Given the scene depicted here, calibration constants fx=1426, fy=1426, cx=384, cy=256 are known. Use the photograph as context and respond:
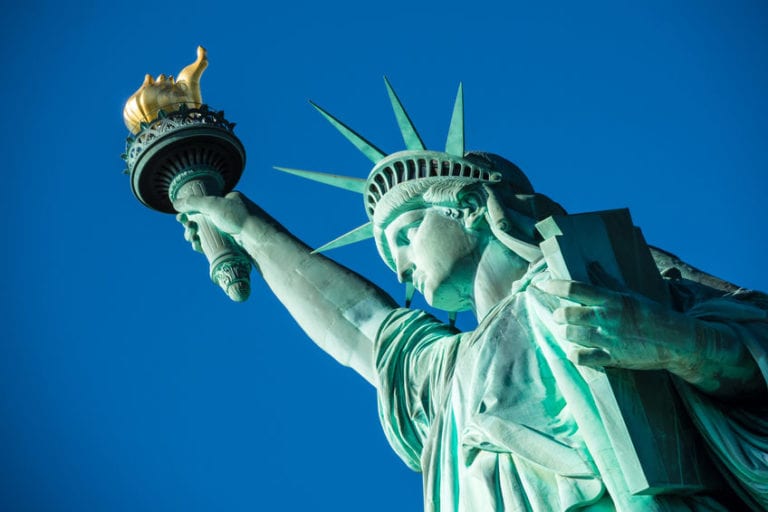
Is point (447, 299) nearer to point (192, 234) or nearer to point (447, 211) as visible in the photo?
point (447, 211)

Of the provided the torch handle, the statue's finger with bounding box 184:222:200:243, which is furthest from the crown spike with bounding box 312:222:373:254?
the statue's finger with bounding box 184:222:200:243

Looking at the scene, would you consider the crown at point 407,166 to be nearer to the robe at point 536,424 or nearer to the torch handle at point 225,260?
the robe at point 536,424

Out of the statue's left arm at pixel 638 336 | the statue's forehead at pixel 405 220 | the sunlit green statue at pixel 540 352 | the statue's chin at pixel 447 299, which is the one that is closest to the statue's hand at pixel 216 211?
the sunlit green statue at pixel 540 352

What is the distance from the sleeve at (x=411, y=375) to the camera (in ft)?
31.9

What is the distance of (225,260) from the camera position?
12.3 meters

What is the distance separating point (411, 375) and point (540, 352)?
1.69m

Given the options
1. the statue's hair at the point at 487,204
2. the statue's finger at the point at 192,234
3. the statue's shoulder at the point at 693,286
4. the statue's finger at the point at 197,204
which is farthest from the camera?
the statue's finger at the point at 192,234

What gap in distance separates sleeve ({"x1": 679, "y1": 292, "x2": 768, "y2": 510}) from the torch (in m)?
5.55

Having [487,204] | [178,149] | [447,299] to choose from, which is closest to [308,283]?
[178,149]

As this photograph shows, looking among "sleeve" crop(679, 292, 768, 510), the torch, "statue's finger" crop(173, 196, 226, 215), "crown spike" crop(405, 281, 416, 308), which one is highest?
the torch

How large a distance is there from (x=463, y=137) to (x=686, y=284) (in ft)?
6.61

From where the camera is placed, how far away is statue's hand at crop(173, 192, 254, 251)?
12359 millimetres

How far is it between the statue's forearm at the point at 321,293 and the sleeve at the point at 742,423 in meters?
3.54

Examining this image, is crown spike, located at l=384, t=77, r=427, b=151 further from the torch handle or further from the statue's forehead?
the torch handle
